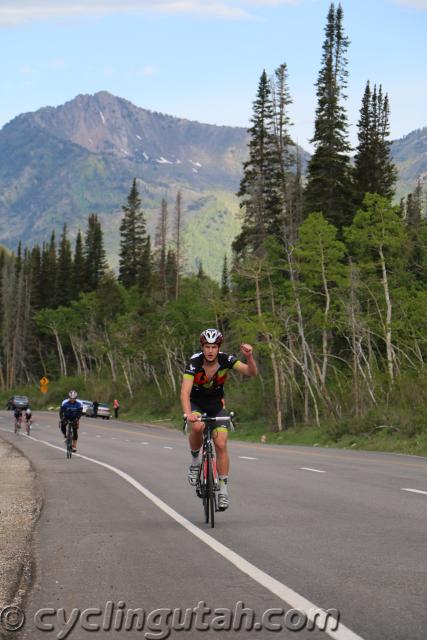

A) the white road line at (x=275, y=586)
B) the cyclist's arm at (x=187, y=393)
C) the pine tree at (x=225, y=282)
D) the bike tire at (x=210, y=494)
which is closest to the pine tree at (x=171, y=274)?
the pine tree at (x=225, y=282)

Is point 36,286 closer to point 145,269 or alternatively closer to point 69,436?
point 145,269

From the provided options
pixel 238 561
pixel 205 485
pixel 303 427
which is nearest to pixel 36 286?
pixel 303 427

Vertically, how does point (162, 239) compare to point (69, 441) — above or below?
above

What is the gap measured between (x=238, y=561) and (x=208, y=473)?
282 cm

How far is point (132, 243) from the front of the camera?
12100 centimetres

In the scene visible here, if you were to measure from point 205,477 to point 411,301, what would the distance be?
39728 mm

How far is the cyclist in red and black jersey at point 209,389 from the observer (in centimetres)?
1116

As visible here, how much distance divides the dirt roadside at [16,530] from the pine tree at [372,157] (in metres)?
45.8

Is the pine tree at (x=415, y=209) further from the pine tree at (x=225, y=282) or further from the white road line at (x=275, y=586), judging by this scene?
the white road line at (x=275, y=586)

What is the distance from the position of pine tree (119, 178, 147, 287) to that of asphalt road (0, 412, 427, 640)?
10268 centimetres

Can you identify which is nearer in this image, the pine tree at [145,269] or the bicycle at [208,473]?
the bicycle at [208,473]


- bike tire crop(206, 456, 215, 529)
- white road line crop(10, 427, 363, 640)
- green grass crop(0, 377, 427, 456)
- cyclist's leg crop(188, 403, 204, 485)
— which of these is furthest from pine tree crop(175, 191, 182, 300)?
white road line crop(10, 427, 363, 640)

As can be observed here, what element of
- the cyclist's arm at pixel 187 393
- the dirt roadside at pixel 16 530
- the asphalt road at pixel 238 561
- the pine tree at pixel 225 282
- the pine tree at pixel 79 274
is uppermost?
the pine tree at pixel 79 274

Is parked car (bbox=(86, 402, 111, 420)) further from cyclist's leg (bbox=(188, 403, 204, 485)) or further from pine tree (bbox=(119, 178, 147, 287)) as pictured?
cyclist's leg (bbox=(188, 403, 204, 485))
